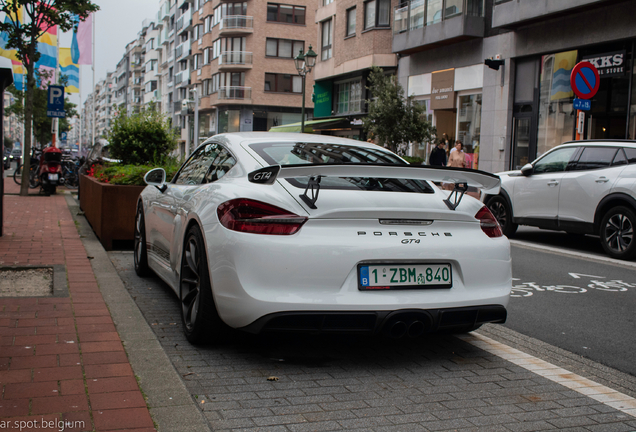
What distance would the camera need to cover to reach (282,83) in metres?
58.3

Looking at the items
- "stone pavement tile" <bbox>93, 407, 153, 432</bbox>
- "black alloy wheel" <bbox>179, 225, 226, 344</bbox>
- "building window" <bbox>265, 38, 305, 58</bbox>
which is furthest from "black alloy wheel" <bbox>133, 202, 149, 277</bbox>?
"building window" <bbox>265, 38, 305, 58</bbox>

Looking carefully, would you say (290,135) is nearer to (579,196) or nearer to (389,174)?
(389,174)

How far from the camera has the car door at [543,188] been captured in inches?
433

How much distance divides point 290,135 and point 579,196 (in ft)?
22.4

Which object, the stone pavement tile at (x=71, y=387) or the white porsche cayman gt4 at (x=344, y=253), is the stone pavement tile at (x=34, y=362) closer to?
the stone pavement tile at (x=71, y=387)

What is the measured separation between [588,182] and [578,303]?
4498mm

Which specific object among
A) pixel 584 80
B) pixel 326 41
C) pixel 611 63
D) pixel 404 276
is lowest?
pixel 404 276

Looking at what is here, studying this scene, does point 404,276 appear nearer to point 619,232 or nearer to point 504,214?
point 619,232

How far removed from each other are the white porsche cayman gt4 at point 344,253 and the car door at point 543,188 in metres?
7.23

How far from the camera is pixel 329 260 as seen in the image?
12.1 feet

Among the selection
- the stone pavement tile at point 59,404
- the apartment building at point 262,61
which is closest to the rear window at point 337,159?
the stone pavement tile at point 59,404

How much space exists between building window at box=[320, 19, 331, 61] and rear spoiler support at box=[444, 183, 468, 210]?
34349mm

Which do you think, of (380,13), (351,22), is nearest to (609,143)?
(380,13)

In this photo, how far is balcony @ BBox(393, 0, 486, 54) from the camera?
24.4 metres
